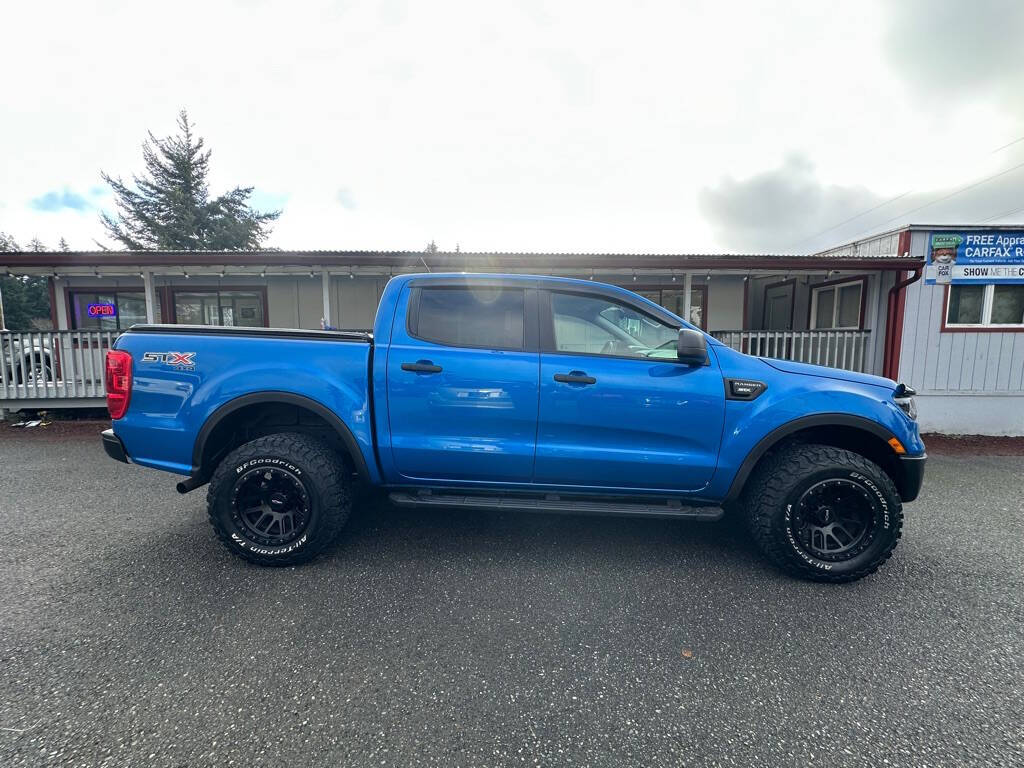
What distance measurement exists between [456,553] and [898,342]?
8.42 metres

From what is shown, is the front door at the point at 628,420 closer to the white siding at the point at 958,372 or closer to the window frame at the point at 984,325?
the white siding at the point at 958,372

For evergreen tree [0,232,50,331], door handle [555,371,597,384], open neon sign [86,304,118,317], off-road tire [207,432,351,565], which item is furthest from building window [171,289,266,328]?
evergreen tree [0,232,50,331]

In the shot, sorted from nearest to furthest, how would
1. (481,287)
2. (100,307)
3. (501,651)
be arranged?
(501,651) → (481,287) → (100,307)

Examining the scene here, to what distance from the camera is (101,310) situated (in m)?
11.4

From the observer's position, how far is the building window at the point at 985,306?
7.80 meters

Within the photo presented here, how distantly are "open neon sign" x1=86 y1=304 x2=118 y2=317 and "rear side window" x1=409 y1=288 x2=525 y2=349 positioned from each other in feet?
40.2

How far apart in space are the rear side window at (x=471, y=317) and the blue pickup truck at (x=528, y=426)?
0.05ft

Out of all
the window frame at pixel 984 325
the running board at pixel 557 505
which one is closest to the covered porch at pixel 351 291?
the window frame at pixel 984 325

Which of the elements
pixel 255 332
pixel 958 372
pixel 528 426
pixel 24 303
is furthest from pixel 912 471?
pixel 24 303

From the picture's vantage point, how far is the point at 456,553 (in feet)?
10.7

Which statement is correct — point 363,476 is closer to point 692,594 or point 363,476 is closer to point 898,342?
point 692,594

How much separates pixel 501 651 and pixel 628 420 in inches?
57.7

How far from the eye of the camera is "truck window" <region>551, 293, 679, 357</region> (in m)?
3.10

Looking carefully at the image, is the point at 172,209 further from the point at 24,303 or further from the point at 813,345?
the point at 813,345
